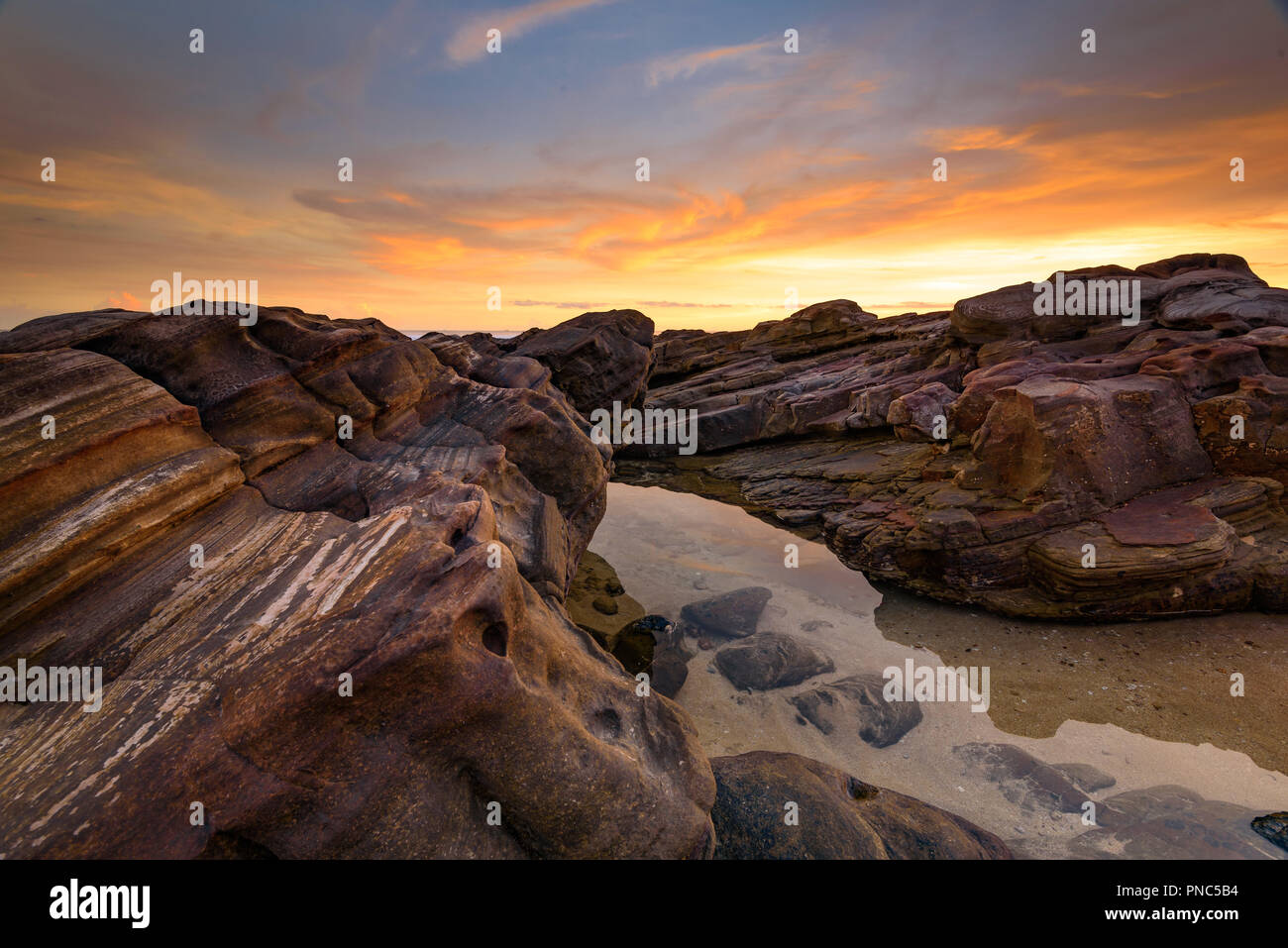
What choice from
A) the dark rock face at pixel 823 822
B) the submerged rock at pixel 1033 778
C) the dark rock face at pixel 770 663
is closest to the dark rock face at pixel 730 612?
the dark rock face at pixel 770 663

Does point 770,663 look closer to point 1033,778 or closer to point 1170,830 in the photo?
point 1033,778

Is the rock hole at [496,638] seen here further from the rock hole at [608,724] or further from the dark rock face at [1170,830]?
the dark rock face at [1170,830]

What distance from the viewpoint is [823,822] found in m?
6.84

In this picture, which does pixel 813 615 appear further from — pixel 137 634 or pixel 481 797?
pixel 137 634

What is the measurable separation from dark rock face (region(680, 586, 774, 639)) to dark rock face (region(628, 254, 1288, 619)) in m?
3.83

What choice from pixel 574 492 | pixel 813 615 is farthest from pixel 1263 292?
pixel 574 492

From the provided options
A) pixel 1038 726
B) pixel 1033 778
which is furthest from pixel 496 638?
pixel 1038 726

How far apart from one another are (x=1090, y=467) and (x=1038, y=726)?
727cm

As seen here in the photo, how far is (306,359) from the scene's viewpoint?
30.5 ft

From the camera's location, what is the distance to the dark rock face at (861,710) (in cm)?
998

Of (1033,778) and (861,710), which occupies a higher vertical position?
(861,710)

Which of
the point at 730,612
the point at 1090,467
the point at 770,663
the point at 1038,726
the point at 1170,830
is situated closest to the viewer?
the point at 1170,830

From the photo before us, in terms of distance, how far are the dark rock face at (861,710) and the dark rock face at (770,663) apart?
0.59 meters

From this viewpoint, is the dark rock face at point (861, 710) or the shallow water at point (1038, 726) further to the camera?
the dark rock face at point (861, 710)
